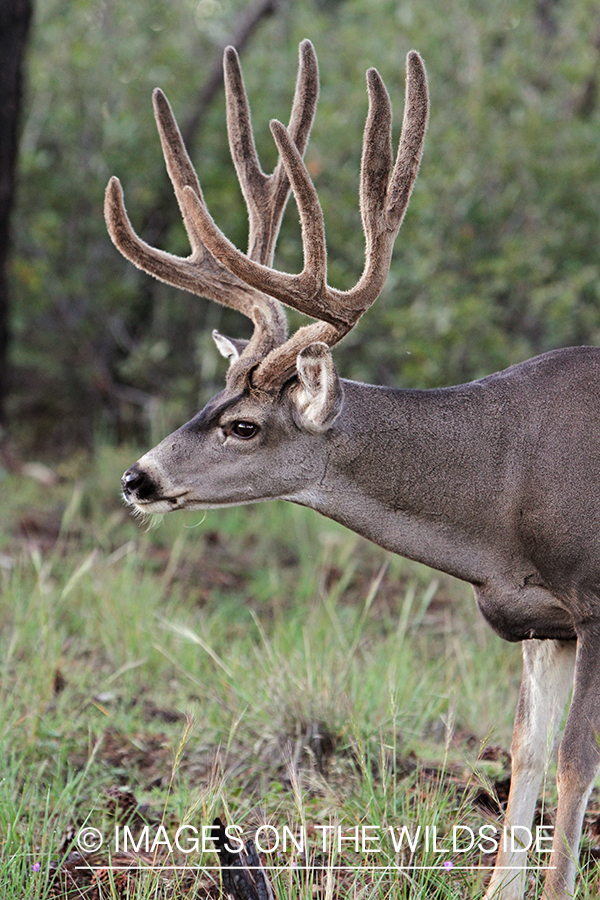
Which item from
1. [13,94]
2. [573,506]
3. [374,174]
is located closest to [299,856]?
[573,506]

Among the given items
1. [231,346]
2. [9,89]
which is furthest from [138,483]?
[9,89]

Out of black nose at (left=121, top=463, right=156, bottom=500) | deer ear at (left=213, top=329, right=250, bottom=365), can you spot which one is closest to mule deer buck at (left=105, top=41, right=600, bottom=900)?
black nose at (left=121, top=463, right=156, bottom=500)

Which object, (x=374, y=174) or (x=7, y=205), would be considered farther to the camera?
(x=7, y=205)

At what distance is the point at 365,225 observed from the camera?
331 cm

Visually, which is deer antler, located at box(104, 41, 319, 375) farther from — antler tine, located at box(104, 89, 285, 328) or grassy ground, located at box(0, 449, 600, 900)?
grassy ground, located at box(0, 449, 600, 900)

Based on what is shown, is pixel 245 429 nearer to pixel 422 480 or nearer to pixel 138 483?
pixel 138 483

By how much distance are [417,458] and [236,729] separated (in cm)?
149

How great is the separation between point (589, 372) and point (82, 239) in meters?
8.55

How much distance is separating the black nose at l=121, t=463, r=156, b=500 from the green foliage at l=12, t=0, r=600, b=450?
5314mm

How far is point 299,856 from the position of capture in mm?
3205

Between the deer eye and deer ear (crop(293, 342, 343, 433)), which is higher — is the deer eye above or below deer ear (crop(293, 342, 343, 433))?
below

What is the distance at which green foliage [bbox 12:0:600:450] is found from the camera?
9.00 meters

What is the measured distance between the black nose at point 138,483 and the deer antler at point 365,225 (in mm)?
479

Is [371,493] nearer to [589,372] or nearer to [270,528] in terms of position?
[589,372]
